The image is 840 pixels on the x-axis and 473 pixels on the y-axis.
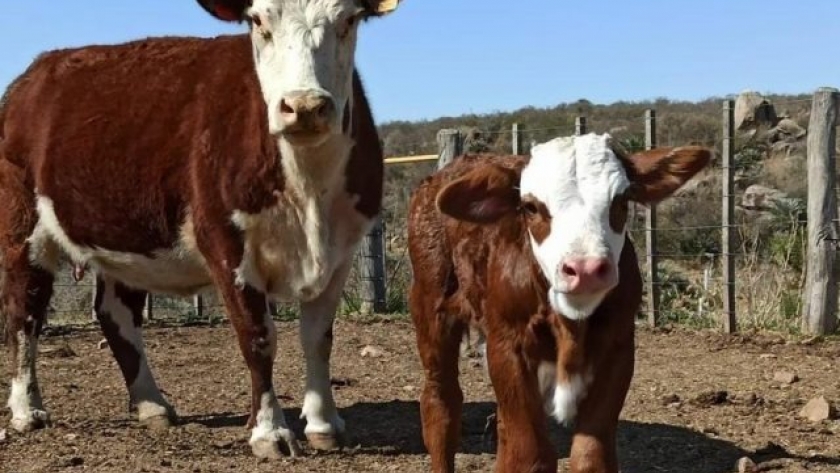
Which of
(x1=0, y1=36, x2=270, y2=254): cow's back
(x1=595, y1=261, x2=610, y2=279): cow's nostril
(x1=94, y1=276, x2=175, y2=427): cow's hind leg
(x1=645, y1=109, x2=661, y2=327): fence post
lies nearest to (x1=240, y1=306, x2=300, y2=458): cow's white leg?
(x1=0, y1=36, x2=270, y2=254): cow's back

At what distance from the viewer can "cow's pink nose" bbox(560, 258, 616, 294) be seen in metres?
3.73

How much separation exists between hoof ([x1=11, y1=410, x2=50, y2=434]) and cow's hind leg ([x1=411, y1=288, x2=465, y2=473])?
9.51ft

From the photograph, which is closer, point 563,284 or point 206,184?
point 563,284

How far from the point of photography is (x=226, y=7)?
6.27 m

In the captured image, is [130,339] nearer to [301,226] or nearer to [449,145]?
[301,226]

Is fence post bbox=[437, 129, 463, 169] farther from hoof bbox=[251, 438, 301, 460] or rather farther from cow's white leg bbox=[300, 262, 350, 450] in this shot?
hoof bbox=[251, 438, 301, 460]

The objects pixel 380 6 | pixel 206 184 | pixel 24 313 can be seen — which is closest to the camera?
pixel 380 6

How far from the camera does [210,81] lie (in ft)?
22.3

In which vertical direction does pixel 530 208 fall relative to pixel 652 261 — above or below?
above

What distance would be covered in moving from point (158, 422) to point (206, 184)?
5.28 ft

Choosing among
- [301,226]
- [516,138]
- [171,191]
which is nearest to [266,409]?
[301,226]

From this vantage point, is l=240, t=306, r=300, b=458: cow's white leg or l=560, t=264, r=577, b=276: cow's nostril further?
l=240, t=306, r=300, b=458: cow's white leg

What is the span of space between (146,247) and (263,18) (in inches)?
65.1

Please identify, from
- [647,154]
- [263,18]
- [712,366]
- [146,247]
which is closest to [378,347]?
[712,366]
